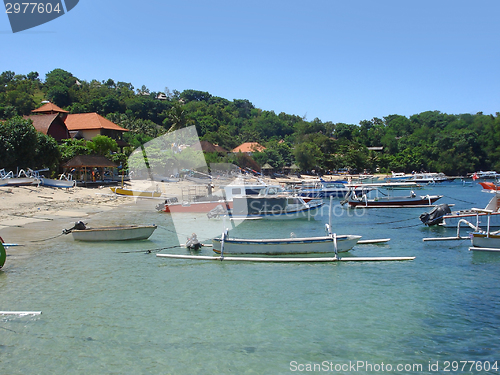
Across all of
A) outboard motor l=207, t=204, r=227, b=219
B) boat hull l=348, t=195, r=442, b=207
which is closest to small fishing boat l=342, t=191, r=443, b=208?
boat hull l=348, t=195, r=442, b=207

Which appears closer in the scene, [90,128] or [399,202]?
[399,202]

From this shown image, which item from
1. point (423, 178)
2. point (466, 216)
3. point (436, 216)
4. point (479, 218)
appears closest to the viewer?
point (479, 218)

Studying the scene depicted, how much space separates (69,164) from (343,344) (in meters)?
38.9

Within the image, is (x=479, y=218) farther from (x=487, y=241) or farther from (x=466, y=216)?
(x=487, y=241)

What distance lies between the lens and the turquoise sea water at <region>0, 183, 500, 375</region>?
899 cm

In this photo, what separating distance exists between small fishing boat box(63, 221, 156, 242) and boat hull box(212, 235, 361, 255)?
523cm

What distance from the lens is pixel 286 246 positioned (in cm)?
1723

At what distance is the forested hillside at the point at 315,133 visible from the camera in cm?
8044

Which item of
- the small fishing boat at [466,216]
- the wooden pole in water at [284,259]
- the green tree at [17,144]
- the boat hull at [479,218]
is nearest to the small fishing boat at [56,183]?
the green tree at [17,144]

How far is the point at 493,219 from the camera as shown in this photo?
2236cm

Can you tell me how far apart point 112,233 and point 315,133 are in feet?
281

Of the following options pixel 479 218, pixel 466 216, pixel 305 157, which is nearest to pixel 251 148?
pixel 305 157

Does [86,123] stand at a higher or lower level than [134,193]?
higher

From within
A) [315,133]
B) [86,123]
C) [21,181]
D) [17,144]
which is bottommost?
[21,181]
